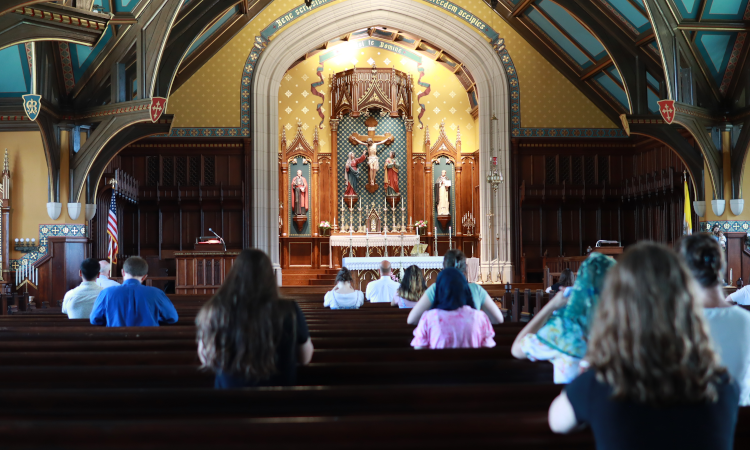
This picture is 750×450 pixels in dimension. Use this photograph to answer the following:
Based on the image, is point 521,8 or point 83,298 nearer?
point 83,298

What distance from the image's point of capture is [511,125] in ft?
53.8

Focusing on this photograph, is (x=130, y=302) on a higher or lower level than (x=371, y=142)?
lower

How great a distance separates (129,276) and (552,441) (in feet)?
12.0

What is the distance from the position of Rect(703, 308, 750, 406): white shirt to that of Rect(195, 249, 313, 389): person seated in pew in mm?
1531

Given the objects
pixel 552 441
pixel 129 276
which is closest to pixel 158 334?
pixel 129 276

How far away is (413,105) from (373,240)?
4310mm

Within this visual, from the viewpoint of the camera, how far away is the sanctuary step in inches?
653

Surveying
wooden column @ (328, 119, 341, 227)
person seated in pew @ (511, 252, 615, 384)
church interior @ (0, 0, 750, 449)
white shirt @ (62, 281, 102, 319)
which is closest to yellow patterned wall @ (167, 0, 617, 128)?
church interior @ (0, 0, 750, 449)

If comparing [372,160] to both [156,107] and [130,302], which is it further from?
[130,302]

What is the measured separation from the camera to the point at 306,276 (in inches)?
667

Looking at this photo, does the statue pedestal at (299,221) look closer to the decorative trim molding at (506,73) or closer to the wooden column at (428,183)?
the decorative trim molding at (506,73)

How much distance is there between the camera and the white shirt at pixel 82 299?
5.91m

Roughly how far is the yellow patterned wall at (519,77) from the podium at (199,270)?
4.28 meters

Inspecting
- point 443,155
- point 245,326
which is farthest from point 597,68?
point 245,326
